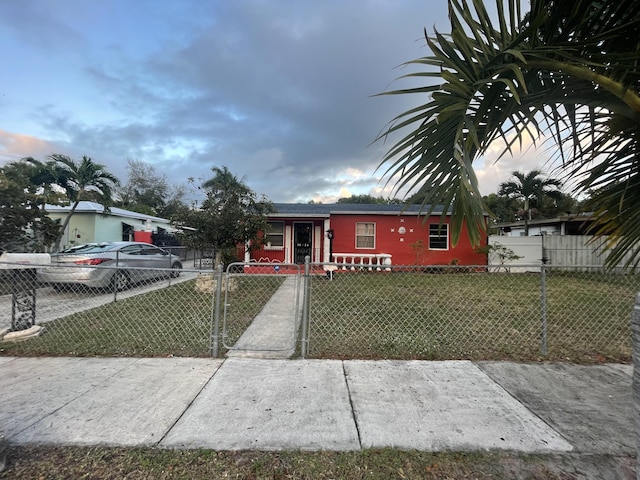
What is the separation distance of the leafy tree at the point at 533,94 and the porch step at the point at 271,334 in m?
2.52

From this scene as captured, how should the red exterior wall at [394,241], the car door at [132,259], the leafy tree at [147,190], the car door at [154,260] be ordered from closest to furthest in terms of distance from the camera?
1. the car door at [132,259]
2. the car door at [154,260]
3. the red exterior wall at [394,241]
4. the leafy tree at [147,190]

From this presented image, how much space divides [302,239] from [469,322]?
10116 mm

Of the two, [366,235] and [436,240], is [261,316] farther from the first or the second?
[436,240]

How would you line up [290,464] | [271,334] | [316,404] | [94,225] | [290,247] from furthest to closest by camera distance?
1. [94,225]
2. [290,247]
3. [271,334]
4. [316,404]
5. [290,464]

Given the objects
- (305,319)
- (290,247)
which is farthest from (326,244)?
(305,319)

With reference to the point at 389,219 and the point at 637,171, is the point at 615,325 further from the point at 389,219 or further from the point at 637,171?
the point at 389,219

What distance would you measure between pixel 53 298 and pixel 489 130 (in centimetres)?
856

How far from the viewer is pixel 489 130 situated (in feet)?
8.18

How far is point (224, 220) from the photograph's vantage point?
9.03 metres

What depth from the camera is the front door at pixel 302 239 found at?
15.2 meters

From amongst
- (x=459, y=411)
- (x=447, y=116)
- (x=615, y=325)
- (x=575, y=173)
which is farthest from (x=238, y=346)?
(x=615, y=325)

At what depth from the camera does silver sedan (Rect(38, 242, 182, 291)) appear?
5823 mm

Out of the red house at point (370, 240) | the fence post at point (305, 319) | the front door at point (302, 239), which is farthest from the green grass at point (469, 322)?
the front door at point (302, 239)

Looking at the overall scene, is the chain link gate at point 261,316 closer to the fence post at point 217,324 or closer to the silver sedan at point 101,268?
the fence post at point 217,324
